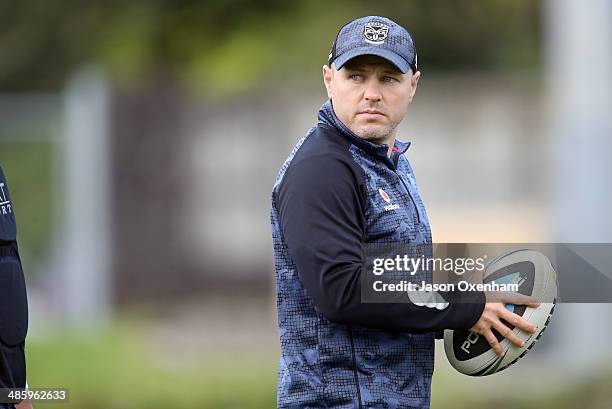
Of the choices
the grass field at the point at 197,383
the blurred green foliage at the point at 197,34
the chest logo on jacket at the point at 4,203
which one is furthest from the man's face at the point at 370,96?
the blurred green foliage at the point at 197,34

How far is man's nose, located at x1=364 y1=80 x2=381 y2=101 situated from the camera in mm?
3977

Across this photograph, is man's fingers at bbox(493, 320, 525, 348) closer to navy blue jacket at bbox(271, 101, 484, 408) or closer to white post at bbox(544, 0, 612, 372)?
navy blue jacket at bbox(271, 101, 484, 408)

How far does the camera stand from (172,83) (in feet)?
40.9

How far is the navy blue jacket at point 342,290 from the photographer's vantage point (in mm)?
3754

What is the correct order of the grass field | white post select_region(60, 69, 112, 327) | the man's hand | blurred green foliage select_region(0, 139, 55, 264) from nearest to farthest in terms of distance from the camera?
the man's hand, the grass field, white post select_region(60, 69, 112, 327), blurred green foliage select_region(0, 139, 55, 264)

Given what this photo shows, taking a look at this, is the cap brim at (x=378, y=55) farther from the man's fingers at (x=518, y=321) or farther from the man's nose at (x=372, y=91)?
the man's fingers at (x=518, y=321)

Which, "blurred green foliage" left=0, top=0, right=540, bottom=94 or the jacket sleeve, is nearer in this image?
the jacket sleeve

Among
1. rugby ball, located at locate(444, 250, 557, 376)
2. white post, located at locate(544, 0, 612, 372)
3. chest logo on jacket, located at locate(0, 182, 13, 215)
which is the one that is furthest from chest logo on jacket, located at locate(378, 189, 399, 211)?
white post, located at locate(544, 0, 612, 372)

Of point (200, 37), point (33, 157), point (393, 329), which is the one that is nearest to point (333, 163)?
point (393, 329)

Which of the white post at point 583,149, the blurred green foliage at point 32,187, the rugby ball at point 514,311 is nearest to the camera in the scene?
the rugby ball at point 514,311

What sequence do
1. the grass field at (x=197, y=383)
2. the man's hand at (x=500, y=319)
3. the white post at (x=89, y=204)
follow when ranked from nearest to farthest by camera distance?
1. the man's hand at (x=500, y=319)
2. the grass field at (x=197, y=383)
3. the white post at (x=89, y=204)

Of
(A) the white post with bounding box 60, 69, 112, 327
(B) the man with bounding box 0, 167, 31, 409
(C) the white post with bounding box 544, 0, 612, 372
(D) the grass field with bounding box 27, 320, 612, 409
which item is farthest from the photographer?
(A) the white post with bounding box 60, 69, 112, 327

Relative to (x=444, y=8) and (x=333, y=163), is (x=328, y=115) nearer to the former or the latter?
(x=333, y=163)

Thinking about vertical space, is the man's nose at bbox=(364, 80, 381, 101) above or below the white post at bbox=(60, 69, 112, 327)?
below
